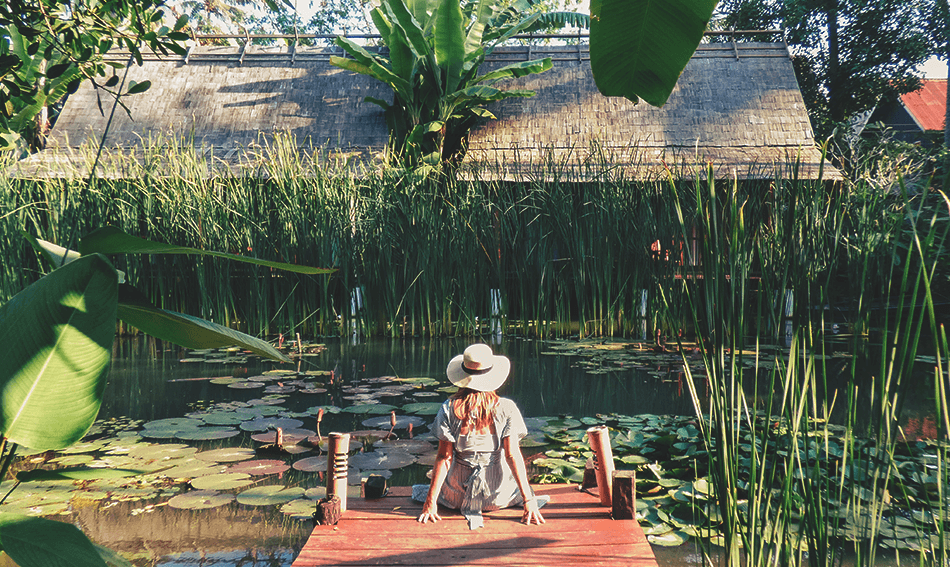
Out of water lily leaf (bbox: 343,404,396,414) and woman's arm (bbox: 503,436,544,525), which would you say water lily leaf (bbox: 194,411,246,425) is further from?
woman's arm (bbox: 503,436,544,525)

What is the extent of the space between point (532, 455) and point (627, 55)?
7.30 feet

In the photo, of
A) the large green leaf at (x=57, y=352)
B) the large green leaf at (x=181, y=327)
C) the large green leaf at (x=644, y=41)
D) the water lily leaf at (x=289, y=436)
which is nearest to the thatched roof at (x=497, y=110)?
the water lily leaf at (x=289, y=436)

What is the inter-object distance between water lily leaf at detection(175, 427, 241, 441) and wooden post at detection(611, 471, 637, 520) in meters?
2.00

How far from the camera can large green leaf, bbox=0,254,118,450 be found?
60 centimetres

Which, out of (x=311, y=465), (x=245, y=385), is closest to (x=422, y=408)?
(x=311, y=465)

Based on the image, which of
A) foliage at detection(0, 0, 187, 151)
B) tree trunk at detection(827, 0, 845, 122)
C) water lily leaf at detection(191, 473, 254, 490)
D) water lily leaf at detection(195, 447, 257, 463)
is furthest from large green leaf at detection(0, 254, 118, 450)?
tree trunk at detection(827, 0, 845, 122)

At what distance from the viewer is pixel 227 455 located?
2846 millimetres

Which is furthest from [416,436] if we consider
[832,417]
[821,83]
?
[821,83]

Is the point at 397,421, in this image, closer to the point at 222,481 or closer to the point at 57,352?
the point at 222,481

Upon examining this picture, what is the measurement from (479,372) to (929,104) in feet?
68.3

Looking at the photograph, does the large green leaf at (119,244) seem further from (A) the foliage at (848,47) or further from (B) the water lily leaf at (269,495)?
(A) the foliage at (848,47)

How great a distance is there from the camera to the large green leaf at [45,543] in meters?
0.57

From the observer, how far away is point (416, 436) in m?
3.12

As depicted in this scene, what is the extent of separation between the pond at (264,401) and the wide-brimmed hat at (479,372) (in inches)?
29.8
